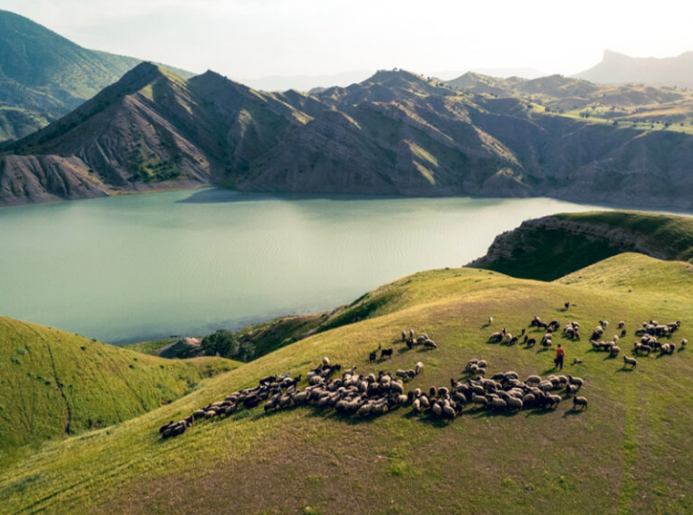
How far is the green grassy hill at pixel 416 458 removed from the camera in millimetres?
17594

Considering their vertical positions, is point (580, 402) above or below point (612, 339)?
below

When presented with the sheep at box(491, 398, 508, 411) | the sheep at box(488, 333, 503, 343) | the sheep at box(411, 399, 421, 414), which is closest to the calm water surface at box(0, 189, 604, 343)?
the sheep at box(488, 333, 503, 343)

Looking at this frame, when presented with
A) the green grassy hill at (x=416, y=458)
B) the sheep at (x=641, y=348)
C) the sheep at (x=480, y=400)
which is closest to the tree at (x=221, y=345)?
the green grassy hill at (x=416, y=458)

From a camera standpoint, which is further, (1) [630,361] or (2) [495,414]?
(1) [630,361]

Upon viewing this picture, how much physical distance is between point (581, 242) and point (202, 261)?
9969 centimetres

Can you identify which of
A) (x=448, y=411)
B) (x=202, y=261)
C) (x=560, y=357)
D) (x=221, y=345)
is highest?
(x=560, y=357)

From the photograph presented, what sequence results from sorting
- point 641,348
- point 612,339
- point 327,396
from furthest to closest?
point 612,339, point 641,348, point 327,396

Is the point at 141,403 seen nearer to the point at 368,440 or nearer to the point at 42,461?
the point at 42,461

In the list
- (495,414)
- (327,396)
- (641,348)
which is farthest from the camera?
(641,348)

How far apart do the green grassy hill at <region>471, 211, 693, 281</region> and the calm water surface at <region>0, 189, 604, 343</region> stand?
3153 cm

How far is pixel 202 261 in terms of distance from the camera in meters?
121

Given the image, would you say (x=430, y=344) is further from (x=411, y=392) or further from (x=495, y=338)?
(x=411, y=392)

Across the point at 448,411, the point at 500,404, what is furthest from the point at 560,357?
the point at 448,411

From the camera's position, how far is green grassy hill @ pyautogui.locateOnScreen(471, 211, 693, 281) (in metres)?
70.7
